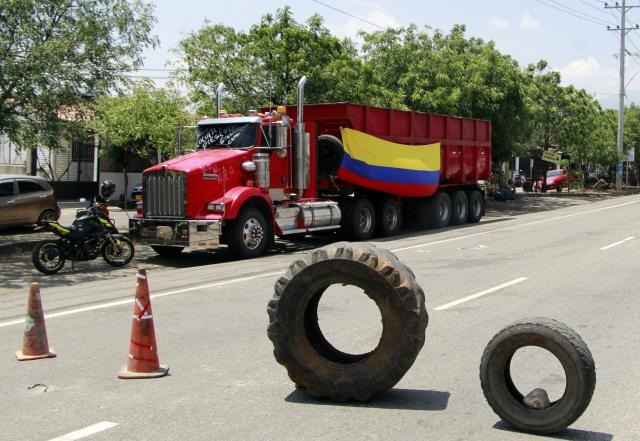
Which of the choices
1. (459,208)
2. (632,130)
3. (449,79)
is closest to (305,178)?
(459,208)

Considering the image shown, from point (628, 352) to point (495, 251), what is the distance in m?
8.82

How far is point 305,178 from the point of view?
56.0 feet

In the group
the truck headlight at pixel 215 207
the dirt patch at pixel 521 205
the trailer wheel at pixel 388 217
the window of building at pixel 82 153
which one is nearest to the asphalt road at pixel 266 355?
the truck headlight at pixel 215 207

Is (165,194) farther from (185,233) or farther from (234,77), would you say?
(234,77)

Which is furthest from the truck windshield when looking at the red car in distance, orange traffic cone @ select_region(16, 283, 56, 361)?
the red car in distance

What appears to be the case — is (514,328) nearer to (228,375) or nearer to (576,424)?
(576,424)

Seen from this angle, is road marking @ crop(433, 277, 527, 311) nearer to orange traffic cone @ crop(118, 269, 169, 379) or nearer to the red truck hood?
orange traffic cone @ crop(118, 269, 169, 379)

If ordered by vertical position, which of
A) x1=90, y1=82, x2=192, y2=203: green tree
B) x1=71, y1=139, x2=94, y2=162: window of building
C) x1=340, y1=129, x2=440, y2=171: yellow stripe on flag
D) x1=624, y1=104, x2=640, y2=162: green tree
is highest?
x1=624, y1=104, x2=640, y2=162: green tree

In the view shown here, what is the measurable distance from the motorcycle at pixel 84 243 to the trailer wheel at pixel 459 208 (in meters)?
12.5

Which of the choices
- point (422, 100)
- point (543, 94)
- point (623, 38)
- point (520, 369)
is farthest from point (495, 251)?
point (623, 38)

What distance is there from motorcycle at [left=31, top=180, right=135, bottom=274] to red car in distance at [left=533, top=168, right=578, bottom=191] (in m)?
41.1

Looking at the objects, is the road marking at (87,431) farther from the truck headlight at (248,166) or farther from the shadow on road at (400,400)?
the truck headlight at (248,166)

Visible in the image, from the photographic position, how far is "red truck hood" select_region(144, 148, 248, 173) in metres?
14.7

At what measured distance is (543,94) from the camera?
133ft
